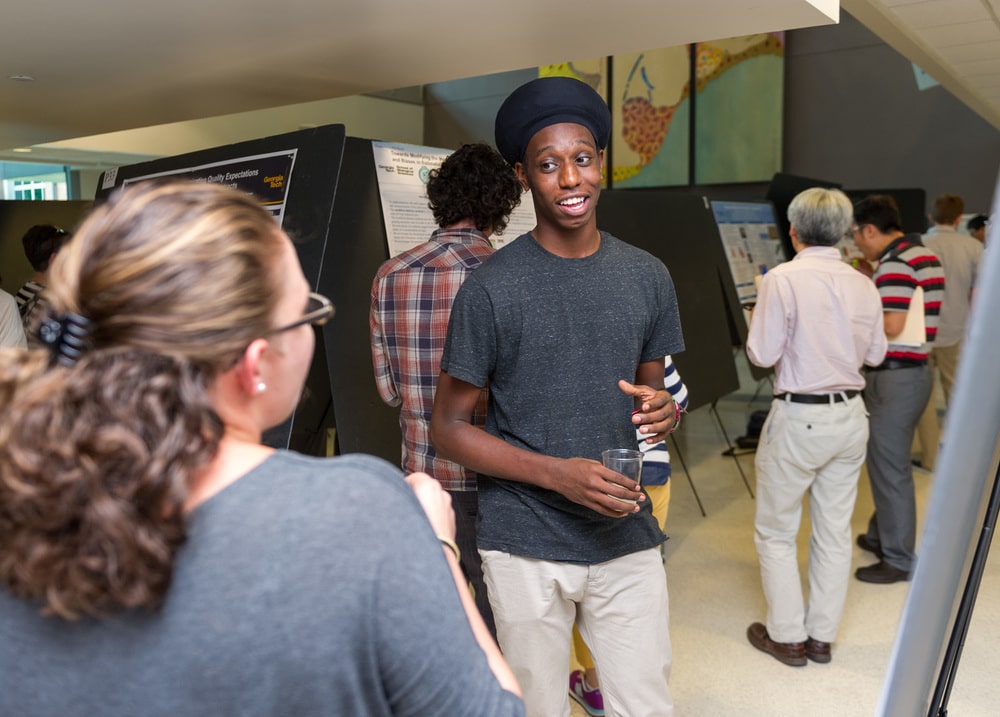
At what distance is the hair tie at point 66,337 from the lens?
2.38 ft

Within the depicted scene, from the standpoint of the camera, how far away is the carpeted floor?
2.97 m

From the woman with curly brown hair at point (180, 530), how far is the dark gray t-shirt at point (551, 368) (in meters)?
0.93

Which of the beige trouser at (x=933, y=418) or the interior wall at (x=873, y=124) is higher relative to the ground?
the interior wall at (x=873, y=124)

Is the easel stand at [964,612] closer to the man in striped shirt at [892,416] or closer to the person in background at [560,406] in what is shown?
the person in background at [560,406]

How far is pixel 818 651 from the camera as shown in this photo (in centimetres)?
329

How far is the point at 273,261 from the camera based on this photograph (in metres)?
0.80

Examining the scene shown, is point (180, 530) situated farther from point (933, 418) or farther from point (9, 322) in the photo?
point (933, 418)

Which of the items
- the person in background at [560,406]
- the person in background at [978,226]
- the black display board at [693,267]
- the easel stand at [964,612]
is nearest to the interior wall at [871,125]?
the person in background at [978,226]

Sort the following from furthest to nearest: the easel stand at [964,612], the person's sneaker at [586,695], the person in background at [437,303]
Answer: the person's sneaker at [586,695] < the person in background at [437,303] < the easel stand at [964,612]

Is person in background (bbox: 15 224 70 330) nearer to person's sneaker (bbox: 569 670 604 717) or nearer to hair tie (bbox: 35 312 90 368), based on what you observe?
person's sneaker (bbox: 569 670 604 717)

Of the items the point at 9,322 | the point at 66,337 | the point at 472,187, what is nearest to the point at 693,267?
the point at 472,187

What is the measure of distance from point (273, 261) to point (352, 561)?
11.3 inches

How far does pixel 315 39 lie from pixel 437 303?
41.6 inches

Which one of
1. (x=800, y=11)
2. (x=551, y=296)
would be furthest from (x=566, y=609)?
(x=800, y=11)
